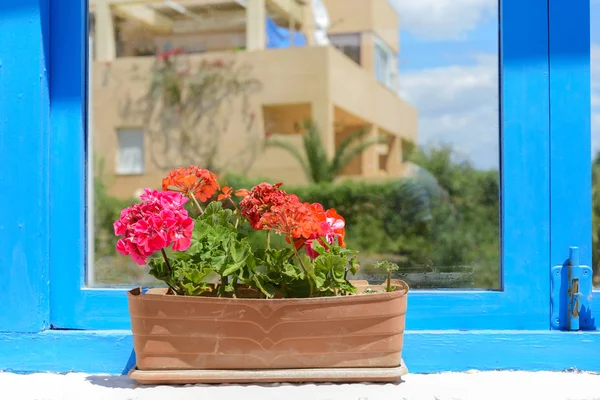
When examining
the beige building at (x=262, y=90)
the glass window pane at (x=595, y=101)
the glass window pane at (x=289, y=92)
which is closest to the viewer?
the glass window pane at (x=595, y=101)

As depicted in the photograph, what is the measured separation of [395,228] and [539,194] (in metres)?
3.32

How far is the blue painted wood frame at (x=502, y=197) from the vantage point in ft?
3.81

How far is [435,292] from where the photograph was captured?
3.97 ft

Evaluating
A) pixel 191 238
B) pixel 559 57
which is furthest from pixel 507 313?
pixel 191 238

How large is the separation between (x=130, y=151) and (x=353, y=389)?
17.0 ft

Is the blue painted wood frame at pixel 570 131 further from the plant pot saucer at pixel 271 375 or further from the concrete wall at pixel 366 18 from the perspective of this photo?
the concrete wall at pixel 366 18

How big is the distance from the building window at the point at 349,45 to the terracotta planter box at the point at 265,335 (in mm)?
5264

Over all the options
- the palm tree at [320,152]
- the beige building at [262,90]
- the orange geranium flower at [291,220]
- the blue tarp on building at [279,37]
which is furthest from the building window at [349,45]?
the orange geranium flower at [291,220]

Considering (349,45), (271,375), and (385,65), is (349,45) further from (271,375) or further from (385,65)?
(271,375)

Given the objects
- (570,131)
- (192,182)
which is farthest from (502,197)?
(192,182)

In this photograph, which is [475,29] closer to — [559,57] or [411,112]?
[411,112]

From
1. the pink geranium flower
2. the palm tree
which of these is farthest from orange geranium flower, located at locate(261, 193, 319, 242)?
the palm tree

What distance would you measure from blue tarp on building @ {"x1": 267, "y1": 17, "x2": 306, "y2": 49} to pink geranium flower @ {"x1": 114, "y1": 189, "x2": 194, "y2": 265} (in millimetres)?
5209

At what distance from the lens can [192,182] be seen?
1.08 m
